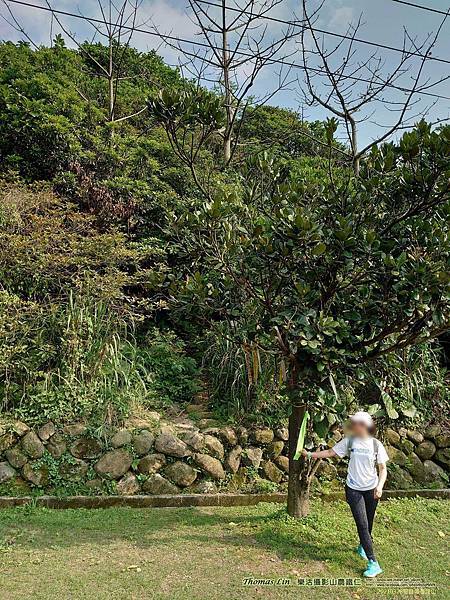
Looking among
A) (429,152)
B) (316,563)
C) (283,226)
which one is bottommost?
(316,563)

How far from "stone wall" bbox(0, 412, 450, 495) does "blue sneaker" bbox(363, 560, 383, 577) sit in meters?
1.70

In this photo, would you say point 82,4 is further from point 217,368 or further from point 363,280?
point 363,280

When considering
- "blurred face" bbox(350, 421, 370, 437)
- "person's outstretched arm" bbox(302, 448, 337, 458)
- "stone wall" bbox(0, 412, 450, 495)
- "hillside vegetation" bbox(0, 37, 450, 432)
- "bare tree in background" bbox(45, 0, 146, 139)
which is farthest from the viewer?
"bare tree in background" bbox(45, 0, 146, 139)

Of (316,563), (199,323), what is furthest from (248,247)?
(316,563)

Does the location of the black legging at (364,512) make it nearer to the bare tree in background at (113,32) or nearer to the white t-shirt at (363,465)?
the white t-shirt at (363,465)

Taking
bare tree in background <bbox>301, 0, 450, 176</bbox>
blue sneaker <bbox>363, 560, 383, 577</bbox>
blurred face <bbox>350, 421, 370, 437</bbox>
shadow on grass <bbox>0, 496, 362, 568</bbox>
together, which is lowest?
shadow on grass <bbox>0, 496, 362, 568</bbox>

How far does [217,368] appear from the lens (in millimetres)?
5934

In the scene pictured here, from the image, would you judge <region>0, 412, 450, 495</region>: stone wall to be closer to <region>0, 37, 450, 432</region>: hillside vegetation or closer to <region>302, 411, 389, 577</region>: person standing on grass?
<region>0, 37, 450, 432</region>: hillside vegetation

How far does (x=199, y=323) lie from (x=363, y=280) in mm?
1353

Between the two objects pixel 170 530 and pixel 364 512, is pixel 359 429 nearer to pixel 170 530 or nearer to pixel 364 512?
pixel 364 512

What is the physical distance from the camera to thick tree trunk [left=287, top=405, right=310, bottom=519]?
12.9 ft

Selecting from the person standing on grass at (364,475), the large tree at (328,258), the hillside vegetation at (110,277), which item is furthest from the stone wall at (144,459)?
the person standing on grass at (364,475)

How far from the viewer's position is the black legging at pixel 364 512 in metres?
3.18

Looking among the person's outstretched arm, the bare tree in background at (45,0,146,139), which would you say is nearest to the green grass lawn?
Answer: the person's outstretched arm
